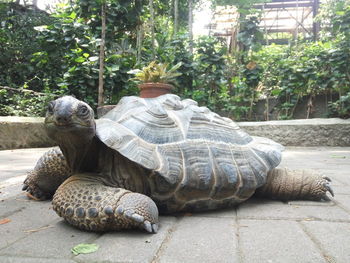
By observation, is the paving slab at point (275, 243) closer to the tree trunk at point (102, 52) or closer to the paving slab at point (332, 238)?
the paving slab at point (332, 238)

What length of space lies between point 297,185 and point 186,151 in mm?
889

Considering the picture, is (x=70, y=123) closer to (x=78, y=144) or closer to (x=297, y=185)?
(x=78, y=144)

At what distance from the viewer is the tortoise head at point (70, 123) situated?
145 centimetres

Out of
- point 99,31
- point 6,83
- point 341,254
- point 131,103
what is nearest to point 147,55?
point 99,31

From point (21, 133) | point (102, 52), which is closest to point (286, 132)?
point (102, 52)

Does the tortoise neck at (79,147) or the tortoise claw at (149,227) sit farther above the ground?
the tortoise neck at (79,147)

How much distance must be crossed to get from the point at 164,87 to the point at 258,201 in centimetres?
367

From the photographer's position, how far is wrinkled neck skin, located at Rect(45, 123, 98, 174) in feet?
4.91

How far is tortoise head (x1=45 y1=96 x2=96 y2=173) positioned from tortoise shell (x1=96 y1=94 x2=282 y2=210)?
0.13 metres

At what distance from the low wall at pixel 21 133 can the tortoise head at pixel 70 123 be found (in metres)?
4.76

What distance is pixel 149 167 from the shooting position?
1637 millimetres

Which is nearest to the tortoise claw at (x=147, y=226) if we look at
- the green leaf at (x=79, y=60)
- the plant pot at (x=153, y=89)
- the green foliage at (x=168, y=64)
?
the plant pot at (x=153, y=89)

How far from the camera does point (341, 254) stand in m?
1.25

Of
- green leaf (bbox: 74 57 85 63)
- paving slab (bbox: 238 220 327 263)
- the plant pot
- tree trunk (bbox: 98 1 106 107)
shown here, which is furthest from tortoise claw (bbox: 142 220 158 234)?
green leaf (bbox: 74 57 85 63)
